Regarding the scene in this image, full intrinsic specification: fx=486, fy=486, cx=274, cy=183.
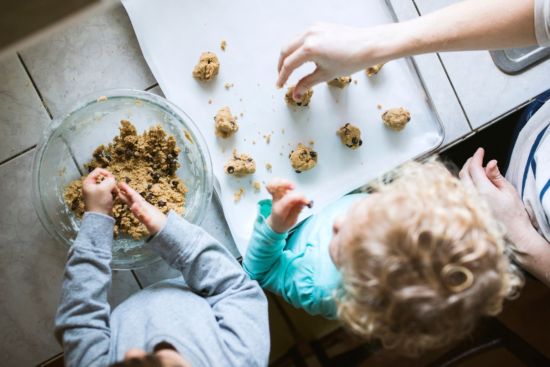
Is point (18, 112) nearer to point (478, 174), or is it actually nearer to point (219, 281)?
point (219, 281)

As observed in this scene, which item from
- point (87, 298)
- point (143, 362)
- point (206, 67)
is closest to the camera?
point (143, 362)

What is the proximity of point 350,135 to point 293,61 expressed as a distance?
188 mm

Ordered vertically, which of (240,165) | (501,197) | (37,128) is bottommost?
(501,197)

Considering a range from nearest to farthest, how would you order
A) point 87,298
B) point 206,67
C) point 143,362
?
point 143,362
point 87,298
point 206,67

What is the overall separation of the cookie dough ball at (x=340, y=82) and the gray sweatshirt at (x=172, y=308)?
34 cm

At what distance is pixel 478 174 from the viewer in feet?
2.73

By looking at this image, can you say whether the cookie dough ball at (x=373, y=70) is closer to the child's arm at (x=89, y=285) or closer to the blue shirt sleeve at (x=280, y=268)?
the blue shirt sleeve at (x=280, y=268)

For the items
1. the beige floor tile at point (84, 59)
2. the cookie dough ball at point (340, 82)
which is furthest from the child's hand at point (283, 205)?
the beige floor tile at point (84, 59)

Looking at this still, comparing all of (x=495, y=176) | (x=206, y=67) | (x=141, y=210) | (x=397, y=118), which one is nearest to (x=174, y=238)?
(x=141, y=210)

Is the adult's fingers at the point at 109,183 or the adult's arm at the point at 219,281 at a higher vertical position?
A: the adult's fingers at the point at 109,183

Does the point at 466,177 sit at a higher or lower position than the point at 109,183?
lower

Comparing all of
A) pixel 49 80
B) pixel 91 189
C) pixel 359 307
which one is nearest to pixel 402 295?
pixel 359 307

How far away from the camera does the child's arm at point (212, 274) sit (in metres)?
0.73

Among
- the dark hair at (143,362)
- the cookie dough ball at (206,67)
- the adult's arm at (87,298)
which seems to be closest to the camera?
the dark hair at (143,362)
